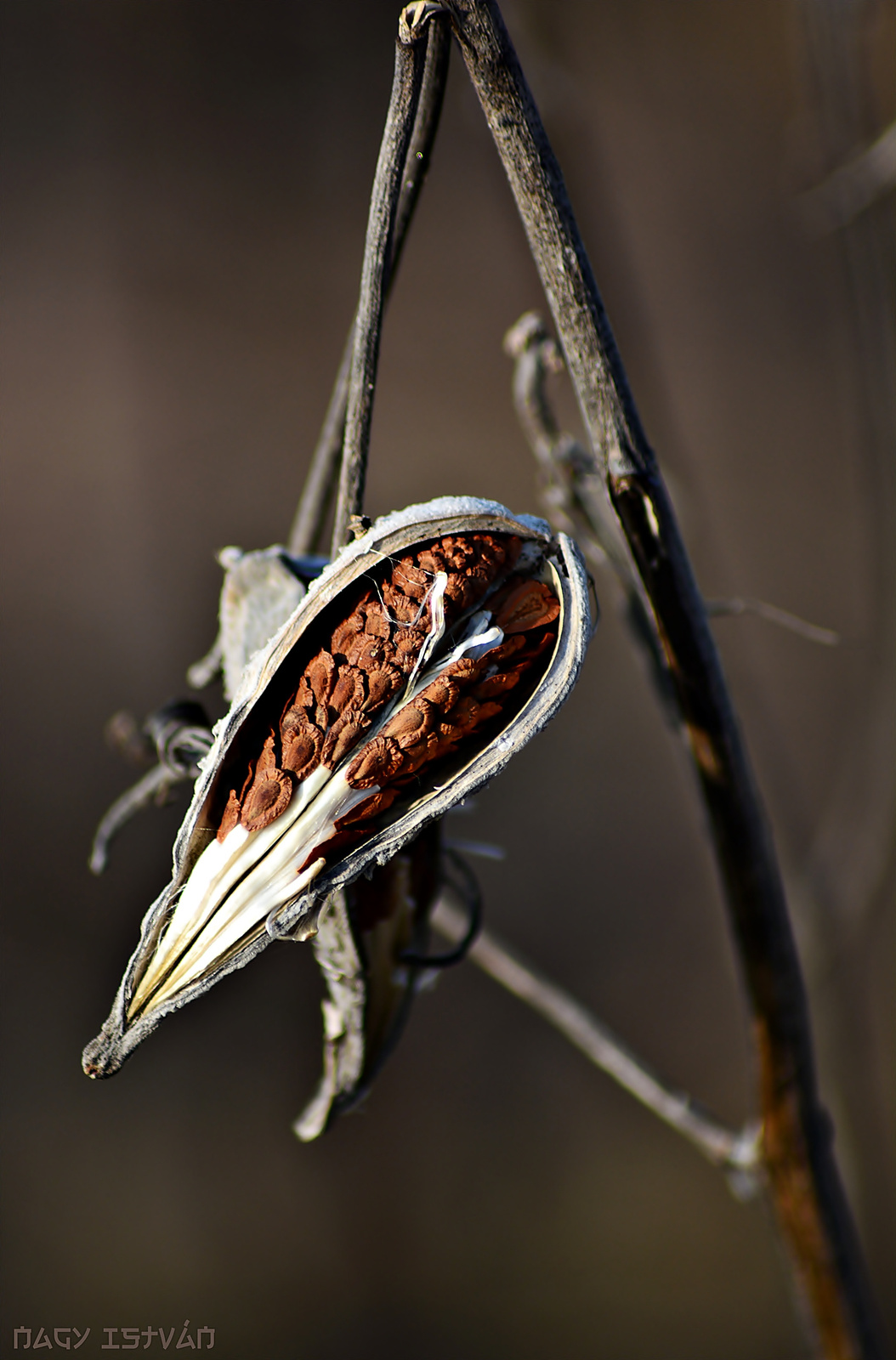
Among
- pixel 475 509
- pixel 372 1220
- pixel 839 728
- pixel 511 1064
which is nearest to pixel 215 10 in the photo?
pixel 475 509

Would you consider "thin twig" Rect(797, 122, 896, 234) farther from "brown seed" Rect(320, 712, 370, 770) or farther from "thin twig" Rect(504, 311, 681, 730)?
"brown seed" Rect(320, 712, 370, 770)

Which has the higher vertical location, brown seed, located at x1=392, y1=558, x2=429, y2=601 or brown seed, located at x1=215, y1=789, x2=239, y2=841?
brown seed, located at x1=392, y1=558, x2=429, y2=601

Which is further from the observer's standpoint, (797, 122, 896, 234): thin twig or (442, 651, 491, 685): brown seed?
(797, 122, 896, 234): thin twig

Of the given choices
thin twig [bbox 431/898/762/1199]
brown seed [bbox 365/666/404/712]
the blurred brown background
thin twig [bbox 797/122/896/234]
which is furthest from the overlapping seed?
the blurred brown background

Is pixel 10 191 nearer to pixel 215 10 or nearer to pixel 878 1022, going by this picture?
pixel 215 10

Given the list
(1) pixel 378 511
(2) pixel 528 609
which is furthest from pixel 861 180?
(1) pixel 378 511

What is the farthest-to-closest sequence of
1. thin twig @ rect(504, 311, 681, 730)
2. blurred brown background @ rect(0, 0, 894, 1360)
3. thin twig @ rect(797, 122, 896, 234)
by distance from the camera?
1. blurred brown background @ rect(0, 0, 894, 1360)
2. thin twig @ rect(797, 122, 896, 234)
3. thin twig @ rect(504, 311, 681, 730)

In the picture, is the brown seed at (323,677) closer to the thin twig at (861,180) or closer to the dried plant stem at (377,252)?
the dried plant stem at (377,252)

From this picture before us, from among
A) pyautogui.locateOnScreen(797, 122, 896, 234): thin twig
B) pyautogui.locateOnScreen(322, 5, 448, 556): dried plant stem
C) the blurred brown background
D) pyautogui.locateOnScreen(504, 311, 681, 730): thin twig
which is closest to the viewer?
pyautogui.locateOnScreen(322, 5, 448, 556): dried plant stem

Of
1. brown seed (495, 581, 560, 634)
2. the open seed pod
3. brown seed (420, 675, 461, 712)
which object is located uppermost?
brown seed (495, 581, 560, 634)
